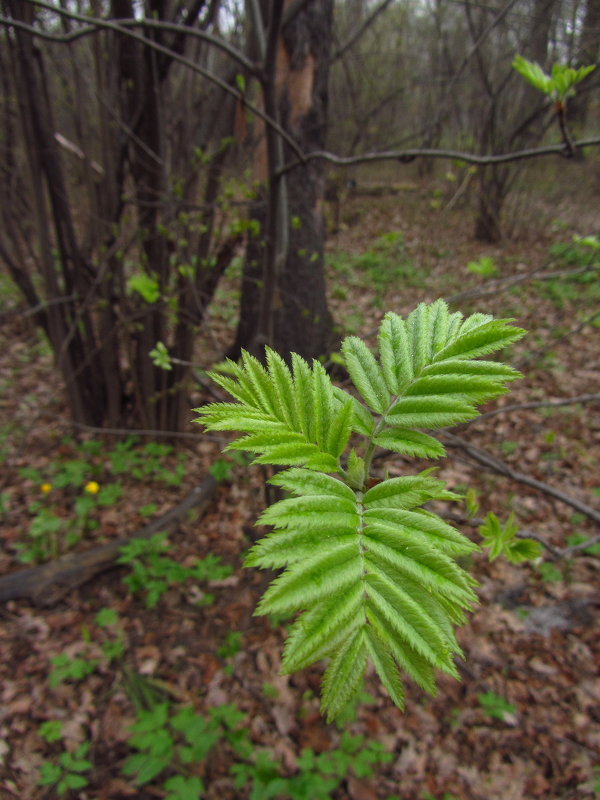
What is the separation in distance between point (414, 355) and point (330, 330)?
3635mm

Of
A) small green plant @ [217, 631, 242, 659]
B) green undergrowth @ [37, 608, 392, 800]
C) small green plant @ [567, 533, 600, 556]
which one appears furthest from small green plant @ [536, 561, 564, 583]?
small green plant @ [217, 631, 242, 659]

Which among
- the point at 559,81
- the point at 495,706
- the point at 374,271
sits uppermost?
the point at 559,81

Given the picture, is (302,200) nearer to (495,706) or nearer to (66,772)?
(495,706)

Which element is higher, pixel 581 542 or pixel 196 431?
pixel 196 431

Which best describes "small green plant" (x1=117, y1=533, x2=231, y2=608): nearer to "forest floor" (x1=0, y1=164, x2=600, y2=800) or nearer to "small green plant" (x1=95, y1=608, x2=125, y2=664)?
"forest floor" (x1=0, y1=164, x2=600, y2=800)

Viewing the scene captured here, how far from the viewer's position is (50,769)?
7.10 feet

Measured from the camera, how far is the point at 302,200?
354cm

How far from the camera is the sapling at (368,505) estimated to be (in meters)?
0.52

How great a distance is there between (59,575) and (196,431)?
5.93 ft

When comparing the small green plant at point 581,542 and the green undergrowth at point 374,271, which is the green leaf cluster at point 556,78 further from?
the green undergrowth at point 374,271

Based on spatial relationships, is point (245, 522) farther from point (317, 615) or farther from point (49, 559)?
point (317, 615)

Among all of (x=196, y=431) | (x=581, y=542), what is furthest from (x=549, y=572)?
(x=196, y=431)

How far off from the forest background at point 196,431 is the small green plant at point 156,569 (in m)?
0.03

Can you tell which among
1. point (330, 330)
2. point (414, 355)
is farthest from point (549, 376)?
point (414, 355)
